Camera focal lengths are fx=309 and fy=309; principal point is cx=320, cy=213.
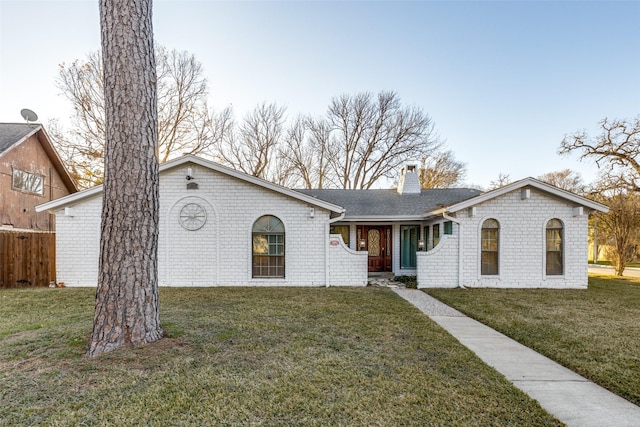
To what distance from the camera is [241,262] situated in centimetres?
989

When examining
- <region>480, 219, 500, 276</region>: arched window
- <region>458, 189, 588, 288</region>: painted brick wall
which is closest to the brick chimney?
<region>458, 189, 588, 288</region>: painted brick wall

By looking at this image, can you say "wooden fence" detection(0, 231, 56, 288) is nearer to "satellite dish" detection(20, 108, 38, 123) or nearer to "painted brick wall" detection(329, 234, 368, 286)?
"satellite dish" detection(20, 108, 38, 123)

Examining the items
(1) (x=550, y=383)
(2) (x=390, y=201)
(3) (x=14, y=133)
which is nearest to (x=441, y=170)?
(2) (x=390, y=201)

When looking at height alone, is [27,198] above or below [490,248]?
above

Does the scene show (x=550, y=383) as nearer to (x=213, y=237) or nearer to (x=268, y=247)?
(x=268, y=247)

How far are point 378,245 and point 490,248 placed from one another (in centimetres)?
432

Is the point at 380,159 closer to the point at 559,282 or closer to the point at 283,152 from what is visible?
the point at 283,152

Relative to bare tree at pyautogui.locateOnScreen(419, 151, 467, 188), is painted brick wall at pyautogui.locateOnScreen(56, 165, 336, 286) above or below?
below

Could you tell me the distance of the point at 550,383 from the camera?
3.32 m

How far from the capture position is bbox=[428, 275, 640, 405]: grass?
3.70 m

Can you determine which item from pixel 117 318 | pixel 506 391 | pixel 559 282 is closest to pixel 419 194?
pixel 559 282

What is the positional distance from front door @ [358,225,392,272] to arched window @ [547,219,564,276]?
17.6 ft

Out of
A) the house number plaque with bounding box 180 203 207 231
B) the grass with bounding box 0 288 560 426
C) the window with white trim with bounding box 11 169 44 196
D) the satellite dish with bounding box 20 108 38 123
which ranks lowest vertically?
the grass with bounding box 0 288 560 426

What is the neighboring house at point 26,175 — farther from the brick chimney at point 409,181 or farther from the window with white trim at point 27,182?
the brick chimney at point 409,181
